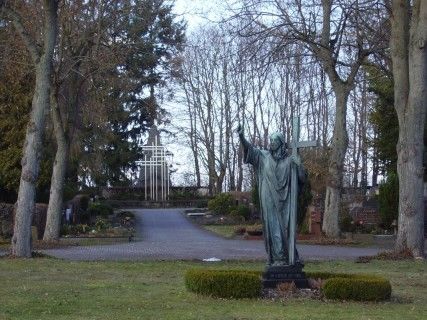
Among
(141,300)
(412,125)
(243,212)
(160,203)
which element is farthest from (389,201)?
(160,203)

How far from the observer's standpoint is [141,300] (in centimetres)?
1408

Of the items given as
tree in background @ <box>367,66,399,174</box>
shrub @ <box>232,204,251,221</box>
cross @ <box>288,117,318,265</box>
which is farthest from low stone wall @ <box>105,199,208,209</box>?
cross @ <box>288,117,318,265</box>

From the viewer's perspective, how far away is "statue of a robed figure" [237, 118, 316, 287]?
14.6 meters

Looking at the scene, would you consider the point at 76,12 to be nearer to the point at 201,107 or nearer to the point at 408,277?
the point at 408,277

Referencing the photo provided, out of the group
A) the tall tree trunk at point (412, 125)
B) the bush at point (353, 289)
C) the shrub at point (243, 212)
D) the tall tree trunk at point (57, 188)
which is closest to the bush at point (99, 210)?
the shrub at point (243, 212)

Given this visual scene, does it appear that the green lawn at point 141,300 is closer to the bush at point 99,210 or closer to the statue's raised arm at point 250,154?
the statue's raised arm at point 250,154

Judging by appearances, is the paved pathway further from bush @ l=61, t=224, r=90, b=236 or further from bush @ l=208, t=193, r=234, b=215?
bush @ l=208, t=193, r=234, b=215

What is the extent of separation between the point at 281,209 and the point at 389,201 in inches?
1032

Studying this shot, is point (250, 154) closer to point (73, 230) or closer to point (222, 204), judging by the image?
point (73, 230)

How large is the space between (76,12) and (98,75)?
2.31 m

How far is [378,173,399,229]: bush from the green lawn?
64.9 ft

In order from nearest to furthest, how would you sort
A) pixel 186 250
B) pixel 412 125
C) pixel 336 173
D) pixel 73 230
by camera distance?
pixel 412 125 → pixel 186 250 → pixel 336 173 → pixel 73 230

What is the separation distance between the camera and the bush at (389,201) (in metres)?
39.8

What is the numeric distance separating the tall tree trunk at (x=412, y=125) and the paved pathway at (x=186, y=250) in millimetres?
2537
